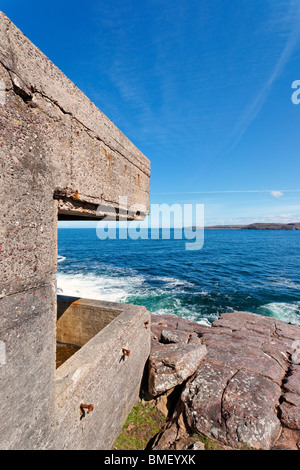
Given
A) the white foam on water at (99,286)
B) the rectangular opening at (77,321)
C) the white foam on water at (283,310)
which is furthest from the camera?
the white foam on water at (99,286)

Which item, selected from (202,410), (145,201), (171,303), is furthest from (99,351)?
(171,303)

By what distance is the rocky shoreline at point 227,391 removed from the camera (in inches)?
182

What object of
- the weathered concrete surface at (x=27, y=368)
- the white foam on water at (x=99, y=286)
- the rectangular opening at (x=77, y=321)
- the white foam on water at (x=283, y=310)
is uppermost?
the weathered concrete surface at (x=27, y=368)

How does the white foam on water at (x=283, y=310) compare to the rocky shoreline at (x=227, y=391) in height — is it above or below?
below

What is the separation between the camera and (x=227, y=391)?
17.3ft

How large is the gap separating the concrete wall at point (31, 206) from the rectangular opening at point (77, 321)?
354 centimetres

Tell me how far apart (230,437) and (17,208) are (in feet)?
19.1

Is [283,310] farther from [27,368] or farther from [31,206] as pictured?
[31,206]

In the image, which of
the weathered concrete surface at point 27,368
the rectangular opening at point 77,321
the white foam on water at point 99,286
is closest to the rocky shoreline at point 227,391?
the rectangular opening at point 77,321

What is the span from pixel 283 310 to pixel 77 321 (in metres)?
16.8

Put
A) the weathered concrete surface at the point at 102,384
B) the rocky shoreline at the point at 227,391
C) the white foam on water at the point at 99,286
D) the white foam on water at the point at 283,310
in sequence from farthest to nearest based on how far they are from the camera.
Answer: the white foam on water at the point at 99,286, the white foam on water at the point at 283,310, the rocky shoreline at the point at 227,391, the weathered concrete surface at the point at 102,384

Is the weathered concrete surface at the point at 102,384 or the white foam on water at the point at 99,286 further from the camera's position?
the white foam on water at the point at 99,286

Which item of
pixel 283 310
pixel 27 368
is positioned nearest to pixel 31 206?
pixel 27 368

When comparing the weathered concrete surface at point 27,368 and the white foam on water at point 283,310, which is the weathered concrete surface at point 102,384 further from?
the white foam on water at point 283,310
